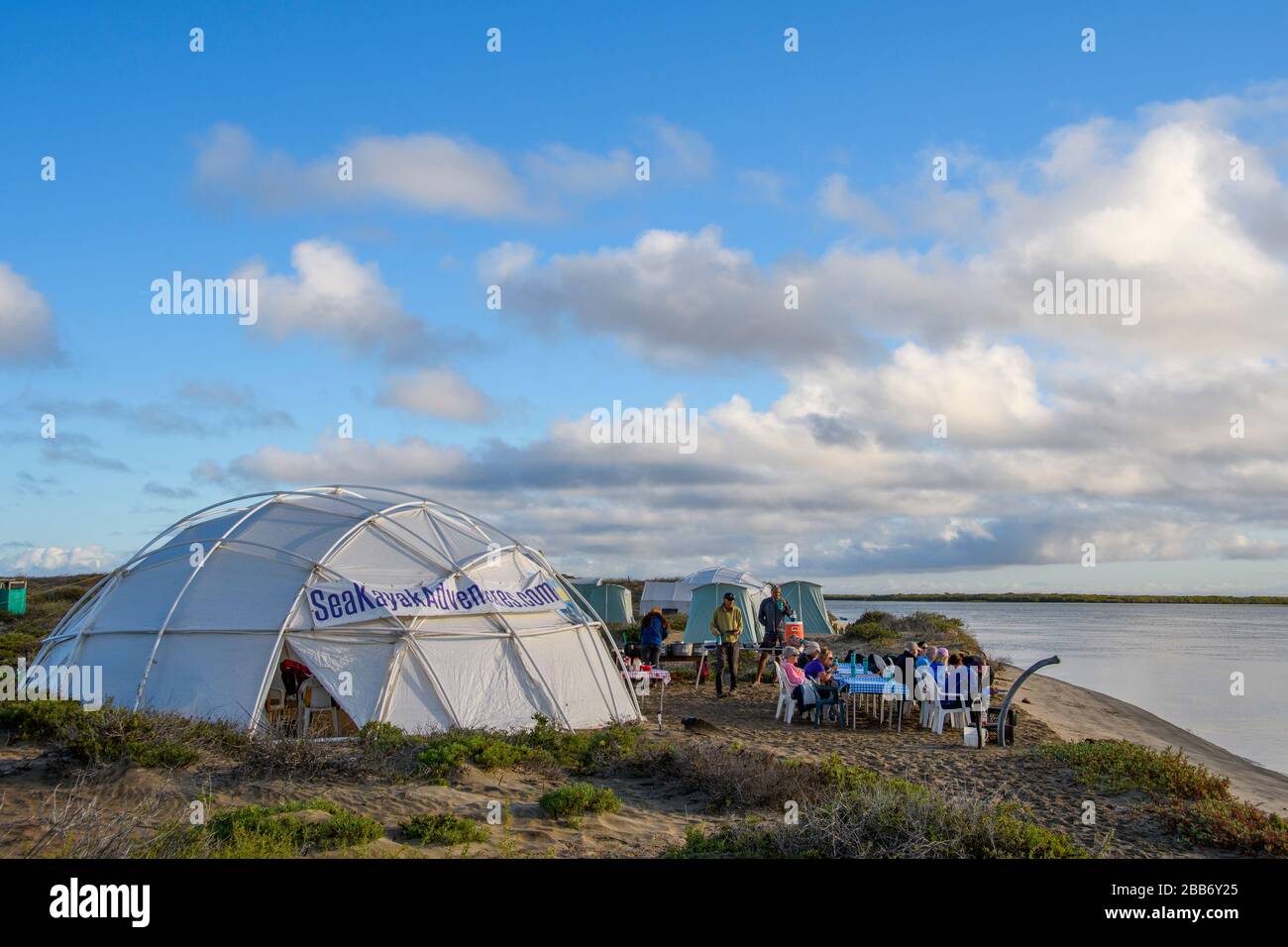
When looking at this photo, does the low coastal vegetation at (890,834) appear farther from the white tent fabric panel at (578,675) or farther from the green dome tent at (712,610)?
the green dome tent at (712,610)

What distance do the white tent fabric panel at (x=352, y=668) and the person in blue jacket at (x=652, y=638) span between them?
29.6 ft

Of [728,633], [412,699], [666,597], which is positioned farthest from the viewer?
[666,597]

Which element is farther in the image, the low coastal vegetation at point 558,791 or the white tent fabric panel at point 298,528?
the white tent fabric panel at point 298,528

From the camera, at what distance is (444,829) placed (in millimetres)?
7719

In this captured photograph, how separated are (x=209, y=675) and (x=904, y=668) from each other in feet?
33.6

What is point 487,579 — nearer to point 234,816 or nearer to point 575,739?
point 575,739

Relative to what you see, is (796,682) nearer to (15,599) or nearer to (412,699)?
(412,699)

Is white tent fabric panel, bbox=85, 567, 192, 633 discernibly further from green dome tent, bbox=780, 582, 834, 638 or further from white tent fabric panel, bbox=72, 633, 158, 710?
green dome tent, bbox=780, 582, 834, 638

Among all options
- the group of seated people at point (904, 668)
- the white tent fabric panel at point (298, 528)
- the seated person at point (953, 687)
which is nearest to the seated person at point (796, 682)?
the group of seated people at point (904, 668)

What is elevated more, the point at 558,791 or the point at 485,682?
the point at 485,682

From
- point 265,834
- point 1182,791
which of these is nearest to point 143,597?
point 265,834

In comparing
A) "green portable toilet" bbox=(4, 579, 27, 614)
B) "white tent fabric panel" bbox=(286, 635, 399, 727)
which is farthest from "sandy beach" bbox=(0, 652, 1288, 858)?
"green portable toilet" bbox=(4, 579, 27, 614)

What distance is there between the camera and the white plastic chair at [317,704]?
1318 centimetres

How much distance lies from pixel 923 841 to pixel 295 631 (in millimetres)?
9159
